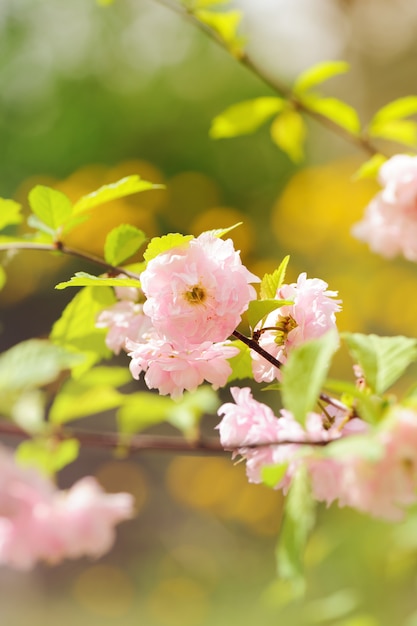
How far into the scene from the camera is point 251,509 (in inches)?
128

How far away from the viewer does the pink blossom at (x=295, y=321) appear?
0.53 meters

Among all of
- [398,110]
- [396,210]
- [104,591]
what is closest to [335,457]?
[396,210]

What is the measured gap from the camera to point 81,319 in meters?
0.70

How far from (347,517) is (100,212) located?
2.07 meters

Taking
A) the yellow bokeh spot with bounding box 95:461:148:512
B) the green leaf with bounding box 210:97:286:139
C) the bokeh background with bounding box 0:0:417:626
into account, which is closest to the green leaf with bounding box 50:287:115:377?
the green leaf with bounding box 210:97:286:139

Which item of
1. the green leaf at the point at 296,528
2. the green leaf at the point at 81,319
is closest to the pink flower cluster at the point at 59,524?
the green leaf at the point at 81,319

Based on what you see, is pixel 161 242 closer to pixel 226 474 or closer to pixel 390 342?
pixel 390 342

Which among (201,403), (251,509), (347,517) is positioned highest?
(201,403)

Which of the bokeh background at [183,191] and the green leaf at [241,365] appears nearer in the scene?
the green leaf at [241,365]

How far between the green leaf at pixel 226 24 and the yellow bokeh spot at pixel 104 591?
262 cm

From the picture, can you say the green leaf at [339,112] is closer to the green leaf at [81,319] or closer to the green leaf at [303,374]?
the green leaf at [81,319]

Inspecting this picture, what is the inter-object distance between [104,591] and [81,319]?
2826 mm

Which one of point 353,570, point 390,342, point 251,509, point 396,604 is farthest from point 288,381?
point 251,509

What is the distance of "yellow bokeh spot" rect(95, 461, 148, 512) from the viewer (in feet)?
12.0
